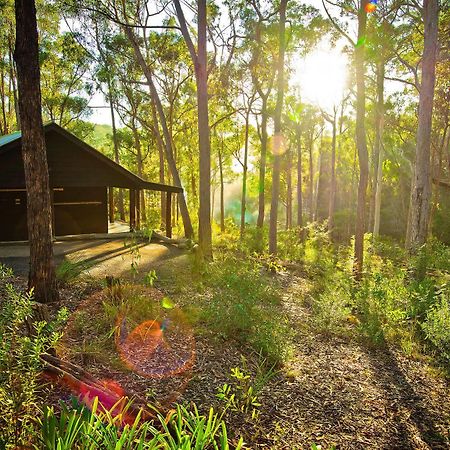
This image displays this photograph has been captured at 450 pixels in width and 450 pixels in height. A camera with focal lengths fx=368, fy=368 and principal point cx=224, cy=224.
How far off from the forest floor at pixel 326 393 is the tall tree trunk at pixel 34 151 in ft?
2.37

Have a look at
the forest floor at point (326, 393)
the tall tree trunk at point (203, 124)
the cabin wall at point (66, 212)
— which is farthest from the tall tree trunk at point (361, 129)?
the cabin wall at point (66, 212)

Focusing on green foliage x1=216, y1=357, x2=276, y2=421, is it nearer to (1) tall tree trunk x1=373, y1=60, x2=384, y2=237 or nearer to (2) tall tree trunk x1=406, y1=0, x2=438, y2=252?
(2) tall tree trunk x1=406, y1=0, x2=438, y2=252

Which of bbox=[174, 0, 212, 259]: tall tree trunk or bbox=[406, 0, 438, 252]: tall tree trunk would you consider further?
bbox=[174, 0, 212, 259]: tall tree trunk

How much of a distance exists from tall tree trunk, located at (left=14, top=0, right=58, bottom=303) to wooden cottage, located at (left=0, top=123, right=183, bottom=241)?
861 cm

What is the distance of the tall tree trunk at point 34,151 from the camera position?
18.4ft

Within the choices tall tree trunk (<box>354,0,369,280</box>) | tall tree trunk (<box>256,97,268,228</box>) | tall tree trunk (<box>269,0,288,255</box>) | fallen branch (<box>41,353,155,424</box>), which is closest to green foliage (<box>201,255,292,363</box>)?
fallen branch (<box>41,353,155,424</box>)

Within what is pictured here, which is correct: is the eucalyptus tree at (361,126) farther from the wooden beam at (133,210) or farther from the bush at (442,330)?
the wooden beam at (133,210)

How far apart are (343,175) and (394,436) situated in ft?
165

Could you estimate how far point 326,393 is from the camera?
15.1 feet

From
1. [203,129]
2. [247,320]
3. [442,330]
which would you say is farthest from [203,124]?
[442,330]

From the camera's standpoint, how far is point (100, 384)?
3.61 meters

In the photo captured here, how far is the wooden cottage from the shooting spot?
14.1 meters

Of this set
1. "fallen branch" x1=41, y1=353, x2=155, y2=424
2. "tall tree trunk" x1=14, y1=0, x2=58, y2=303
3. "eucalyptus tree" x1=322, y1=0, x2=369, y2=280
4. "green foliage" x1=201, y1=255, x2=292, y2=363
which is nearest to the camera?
"fallen branch" x1=41, y1=353, x2=155, y2=424

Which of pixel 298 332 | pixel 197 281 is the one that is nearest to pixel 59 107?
pixel 197 281
